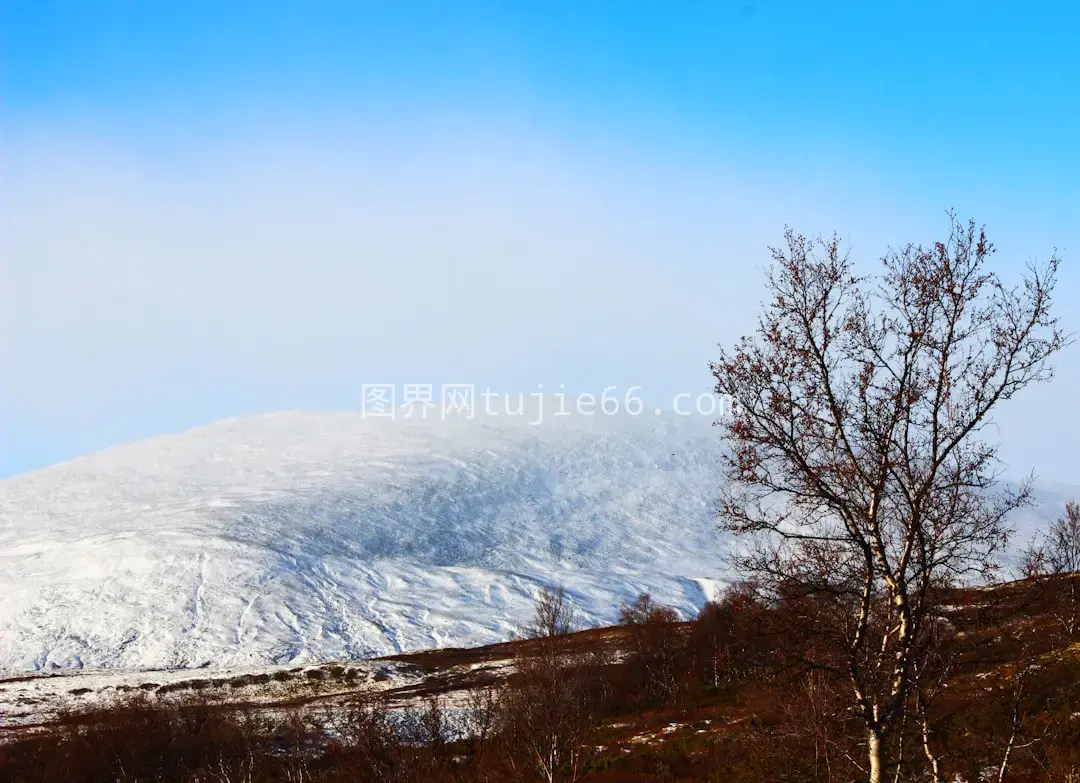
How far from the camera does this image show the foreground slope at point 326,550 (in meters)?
106

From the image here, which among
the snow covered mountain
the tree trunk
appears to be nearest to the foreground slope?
the snow covered mountain

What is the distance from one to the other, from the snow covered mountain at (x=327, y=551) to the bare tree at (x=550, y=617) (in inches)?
264

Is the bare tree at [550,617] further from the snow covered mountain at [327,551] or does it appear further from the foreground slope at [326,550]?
the snow covered mountain at [327,551]

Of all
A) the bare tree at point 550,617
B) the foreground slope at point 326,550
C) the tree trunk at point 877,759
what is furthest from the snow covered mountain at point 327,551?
the tree trunk at point 877,759

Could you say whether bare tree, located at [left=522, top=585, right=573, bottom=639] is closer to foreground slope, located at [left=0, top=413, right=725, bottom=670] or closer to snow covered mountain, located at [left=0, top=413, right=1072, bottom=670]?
foreground slope, located at [left=0, top=413, right=725, bottom=670]

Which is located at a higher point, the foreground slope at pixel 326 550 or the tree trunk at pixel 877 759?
the tree trunk at pixel 877 759

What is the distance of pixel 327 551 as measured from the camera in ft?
447

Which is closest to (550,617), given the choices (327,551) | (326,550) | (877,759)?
(877,759)

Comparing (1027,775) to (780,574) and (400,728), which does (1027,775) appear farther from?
(400,728)

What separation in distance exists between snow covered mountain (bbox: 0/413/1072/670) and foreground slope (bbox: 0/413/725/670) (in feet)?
1.27

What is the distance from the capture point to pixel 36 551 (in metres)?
137

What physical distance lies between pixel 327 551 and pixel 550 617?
81.2 m

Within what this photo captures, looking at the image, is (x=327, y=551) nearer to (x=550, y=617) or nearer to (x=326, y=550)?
(x=326, y=550)

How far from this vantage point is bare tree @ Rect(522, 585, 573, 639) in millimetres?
64188
